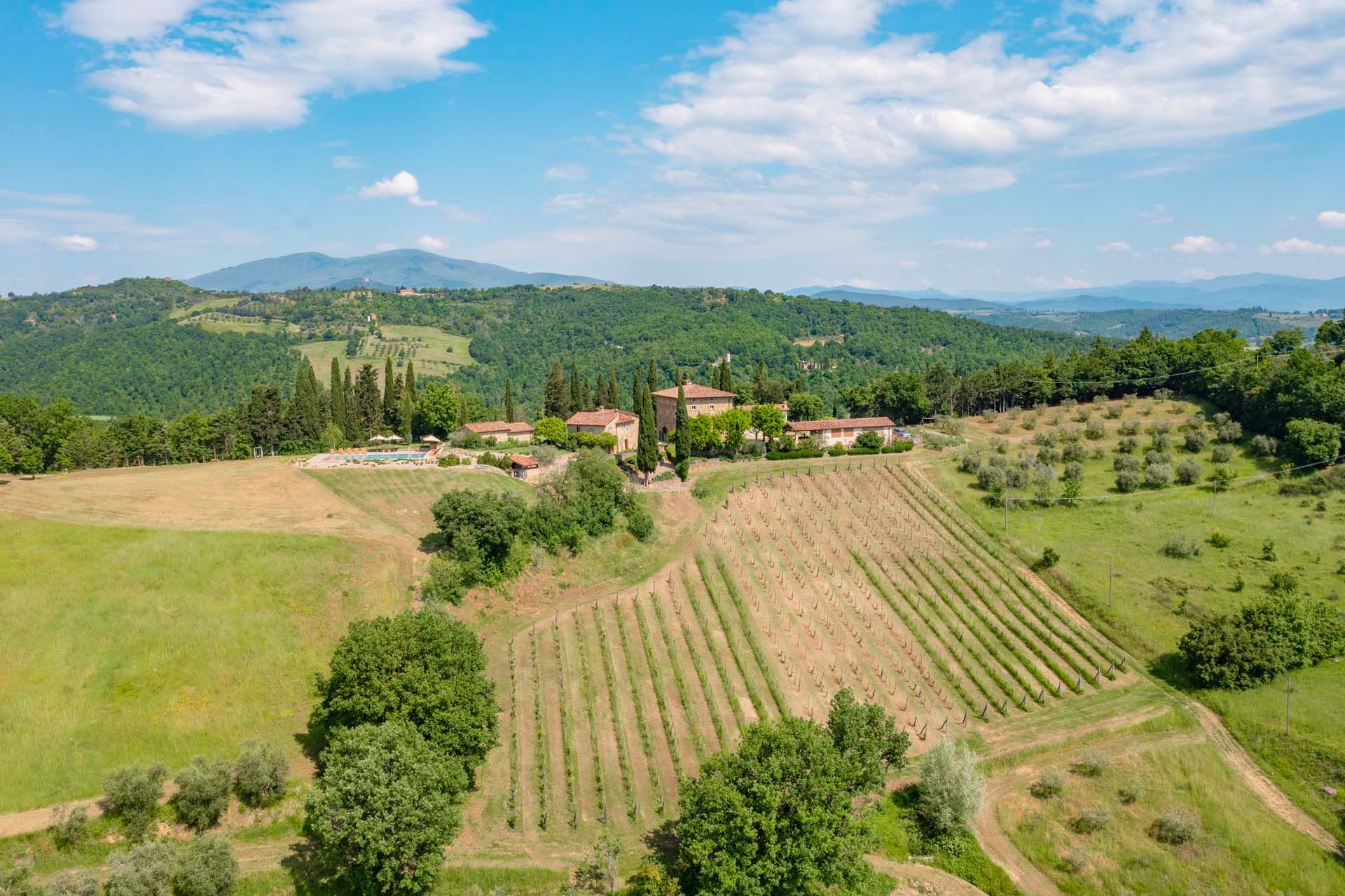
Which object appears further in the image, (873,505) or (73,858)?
(873,505)

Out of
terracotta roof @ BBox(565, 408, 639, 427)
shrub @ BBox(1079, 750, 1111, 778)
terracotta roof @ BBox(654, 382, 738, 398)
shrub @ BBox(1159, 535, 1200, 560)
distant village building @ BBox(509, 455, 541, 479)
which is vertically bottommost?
shrub @ BBox(1079, 750, 1111, 778)

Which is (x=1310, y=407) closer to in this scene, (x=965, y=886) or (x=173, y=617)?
(x=965, y=886)

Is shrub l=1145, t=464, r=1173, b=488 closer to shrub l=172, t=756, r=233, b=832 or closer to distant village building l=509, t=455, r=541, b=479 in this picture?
distant village building l=509, t=455, r=541, b=479

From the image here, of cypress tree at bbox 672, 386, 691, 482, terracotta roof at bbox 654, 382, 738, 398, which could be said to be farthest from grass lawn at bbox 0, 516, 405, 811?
terracotta roof at bbox 654, 382, 738, 398

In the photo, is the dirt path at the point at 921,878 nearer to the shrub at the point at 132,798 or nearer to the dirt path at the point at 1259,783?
the dirt path at the point at 1259,783

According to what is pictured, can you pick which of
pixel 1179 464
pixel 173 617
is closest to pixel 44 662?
pixel 173 617

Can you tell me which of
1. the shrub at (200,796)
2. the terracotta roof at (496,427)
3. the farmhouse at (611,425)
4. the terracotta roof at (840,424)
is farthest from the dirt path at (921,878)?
the terracotta roof at (496,427)

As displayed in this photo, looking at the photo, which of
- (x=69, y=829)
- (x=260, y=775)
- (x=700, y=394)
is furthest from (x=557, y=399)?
(x=69, y=829)

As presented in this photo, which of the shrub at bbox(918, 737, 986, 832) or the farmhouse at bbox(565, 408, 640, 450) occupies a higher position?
the farmhouse at bbox(565, 408, 640, 450)
